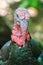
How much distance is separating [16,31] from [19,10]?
19cm

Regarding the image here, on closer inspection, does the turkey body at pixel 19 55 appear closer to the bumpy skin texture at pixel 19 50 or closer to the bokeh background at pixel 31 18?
the bumpy skin texture at pixel 19 50

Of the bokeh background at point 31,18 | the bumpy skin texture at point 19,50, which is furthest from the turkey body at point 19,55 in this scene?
the bokeh background at point 31,18

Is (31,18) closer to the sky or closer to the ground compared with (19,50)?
closer to the sky

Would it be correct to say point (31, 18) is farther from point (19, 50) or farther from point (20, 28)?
point (19, 50)

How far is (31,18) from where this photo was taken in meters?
2.69

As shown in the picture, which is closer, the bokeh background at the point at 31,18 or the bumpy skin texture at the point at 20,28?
the bumpy skin texture at the point at 20,28

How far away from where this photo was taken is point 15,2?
106 inches

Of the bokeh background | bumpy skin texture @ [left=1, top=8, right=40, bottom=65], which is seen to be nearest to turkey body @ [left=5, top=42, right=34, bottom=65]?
bumpy skin texture @ [left=1, top=8, right=40, bottom=65]

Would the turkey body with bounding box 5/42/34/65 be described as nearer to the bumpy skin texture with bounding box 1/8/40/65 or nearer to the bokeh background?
the bumpy skin texture with bounding box 1/8/40/65

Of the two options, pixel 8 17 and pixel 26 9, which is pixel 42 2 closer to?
pixel 26 9

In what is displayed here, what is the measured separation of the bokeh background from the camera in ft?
8.83

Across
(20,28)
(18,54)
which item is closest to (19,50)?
(18,54)

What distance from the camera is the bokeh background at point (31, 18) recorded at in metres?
2.69

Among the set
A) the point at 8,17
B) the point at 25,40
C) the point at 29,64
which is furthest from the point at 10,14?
the point at 29,64
